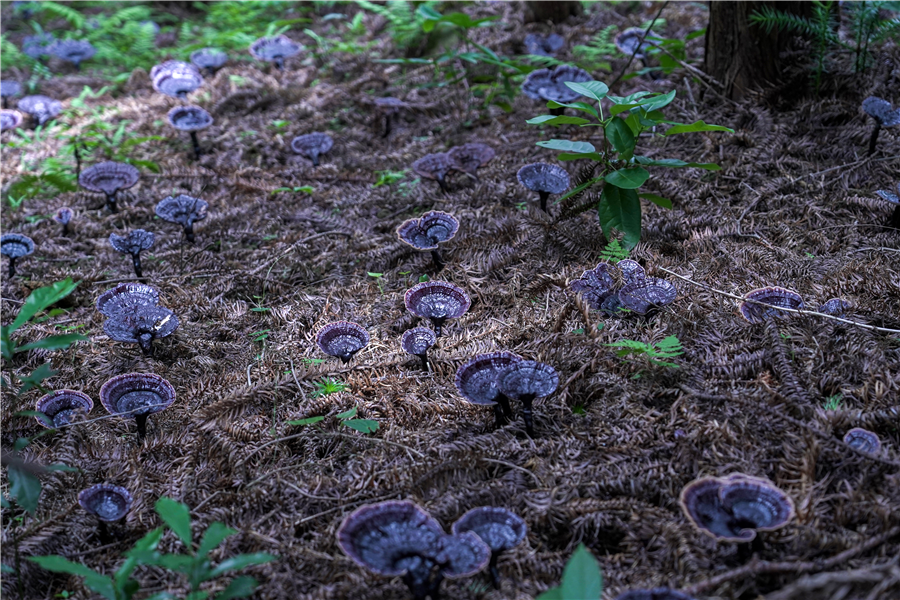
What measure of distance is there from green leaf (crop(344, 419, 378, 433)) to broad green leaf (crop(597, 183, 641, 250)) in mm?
1988

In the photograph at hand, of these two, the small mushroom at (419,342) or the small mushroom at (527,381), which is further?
the small mushroom at (419,342)

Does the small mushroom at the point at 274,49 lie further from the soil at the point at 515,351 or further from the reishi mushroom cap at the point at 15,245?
the reishi mushroom cap at the point at 15,245

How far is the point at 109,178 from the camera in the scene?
5676 millimetres

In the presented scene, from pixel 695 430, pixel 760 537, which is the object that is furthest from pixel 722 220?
pixel 760 537

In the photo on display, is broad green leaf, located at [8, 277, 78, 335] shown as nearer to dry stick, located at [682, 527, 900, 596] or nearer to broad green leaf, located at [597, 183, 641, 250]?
dry stick, located at [682, 527, 900, 596]

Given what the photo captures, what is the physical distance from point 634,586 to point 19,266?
203 inches

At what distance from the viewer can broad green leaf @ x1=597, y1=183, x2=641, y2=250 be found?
4.17m

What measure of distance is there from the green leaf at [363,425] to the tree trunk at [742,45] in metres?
4.48

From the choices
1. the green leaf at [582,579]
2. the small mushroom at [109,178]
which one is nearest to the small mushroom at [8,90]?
the small mushroom at [109,178]

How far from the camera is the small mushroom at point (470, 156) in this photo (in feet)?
18.1

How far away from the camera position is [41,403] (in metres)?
3.53

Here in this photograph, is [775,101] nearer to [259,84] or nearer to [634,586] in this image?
[634,586]

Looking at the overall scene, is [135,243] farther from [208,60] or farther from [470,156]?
[208,60]

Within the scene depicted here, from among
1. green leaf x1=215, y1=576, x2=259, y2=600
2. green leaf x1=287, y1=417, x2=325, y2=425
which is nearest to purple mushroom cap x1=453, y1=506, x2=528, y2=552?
green leaf x1=215, y1=576, x2=259, y2=600
